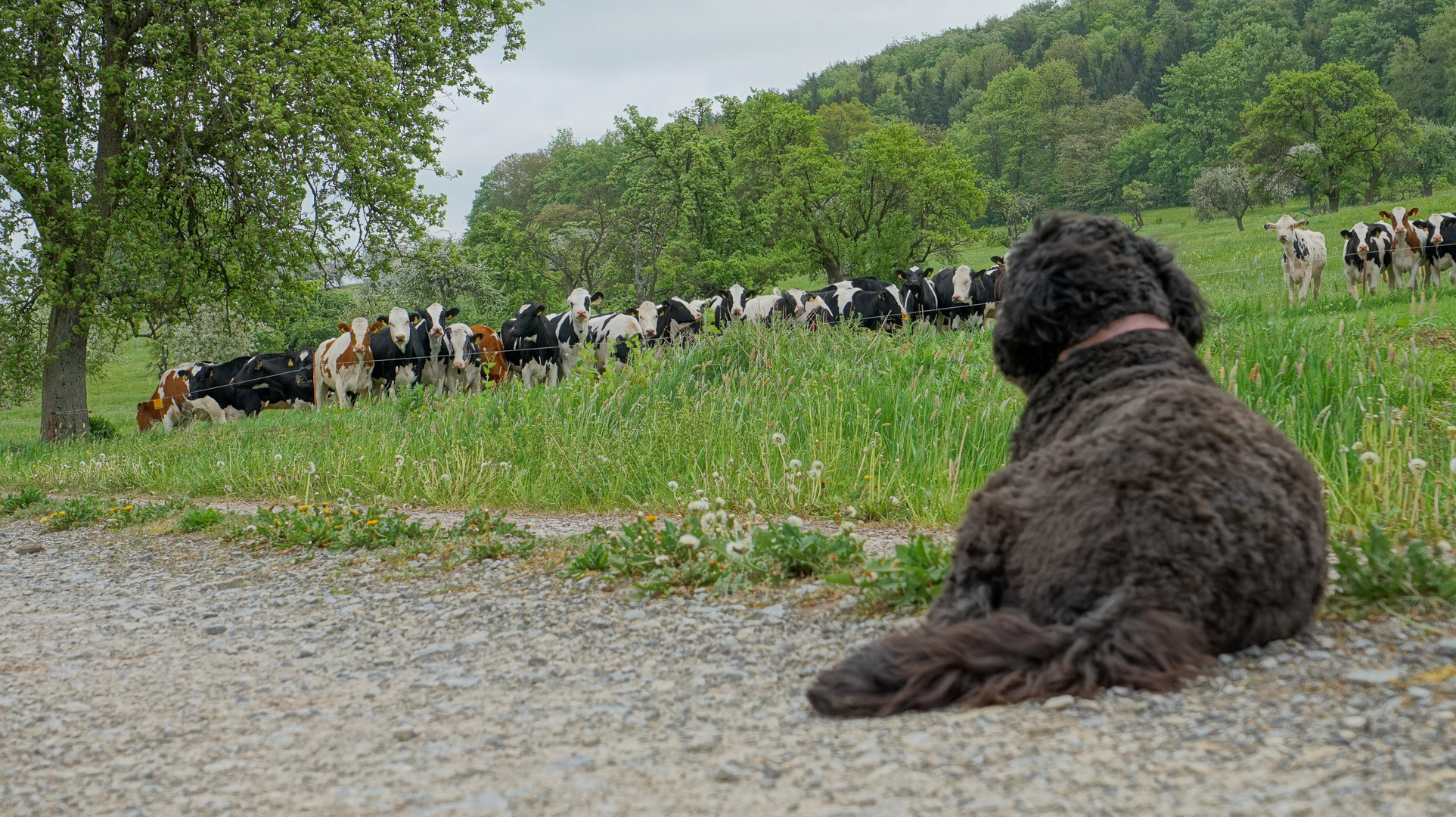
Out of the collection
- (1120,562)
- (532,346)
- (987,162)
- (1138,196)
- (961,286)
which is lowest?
(1120,562)

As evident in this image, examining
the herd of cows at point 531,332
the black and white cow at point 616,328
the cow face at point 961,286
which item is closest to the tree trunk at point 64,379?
the herd of cows at point 531,332

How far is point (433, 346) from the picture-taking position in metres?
21.3

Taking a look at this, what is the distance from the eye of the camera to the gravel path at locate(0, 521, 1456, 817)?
212cm

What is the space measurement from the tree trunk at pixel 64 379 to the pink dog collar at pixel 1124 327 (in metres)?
19.4

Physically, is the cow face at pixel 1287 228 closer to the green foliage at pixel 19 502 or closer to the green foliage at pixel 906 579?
the green foliage at pixel 906 579

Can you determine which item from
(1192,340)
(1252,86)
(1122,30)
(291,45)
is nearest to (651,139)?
(291,45)

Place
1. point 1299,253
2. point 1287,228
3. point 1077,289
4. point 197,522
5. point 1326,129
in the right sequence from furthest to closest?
point 1326,129 → point 1287,228 → point 1299,253 → point 197,522 → point 1077,289

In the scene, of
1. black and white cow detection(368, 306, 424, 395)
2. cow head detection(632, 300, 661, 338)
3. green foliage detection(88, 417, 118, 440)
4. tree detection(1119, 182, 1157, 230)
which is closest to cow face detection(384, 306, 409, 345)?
black and white cow detection(368, 306, 424, 395)

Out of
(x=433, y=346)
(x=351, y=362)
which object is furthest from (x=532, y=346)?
(x=351, y=362)

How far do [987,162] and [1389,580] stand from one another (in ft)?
305

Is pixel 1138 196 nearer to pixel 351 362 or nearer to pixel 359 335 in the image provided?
pixel 359 335

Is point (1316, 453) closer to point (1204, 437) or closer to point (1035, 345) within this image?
point (1035, 345)

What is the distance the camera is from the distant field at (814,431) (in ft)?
18.9

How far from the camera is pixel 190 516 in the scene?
759 centimetres
